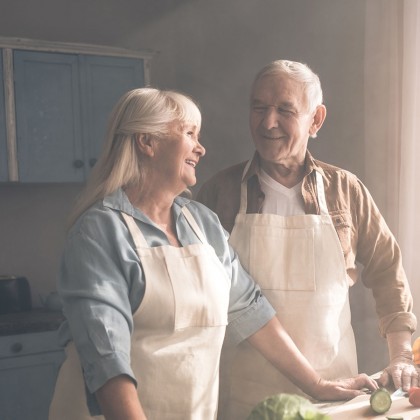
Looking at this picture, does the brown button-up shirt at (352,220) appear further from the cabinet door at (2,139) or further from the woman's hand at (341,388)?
the cabinet door at (2,139)

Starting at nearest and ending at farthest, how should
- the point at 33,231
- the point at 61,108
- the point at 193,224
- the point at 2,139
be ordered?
the point at 193,224
the point at 2,139
the point at 61,108
the point at 33,231

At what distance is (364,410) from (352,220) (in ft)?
1.73

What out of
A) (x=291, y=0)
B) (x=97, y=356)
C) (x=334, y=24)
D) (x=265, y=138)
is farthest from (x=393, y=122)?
(x=97, y=356)

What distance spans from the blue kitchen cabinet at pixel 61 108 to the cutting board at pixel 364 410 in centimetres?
191

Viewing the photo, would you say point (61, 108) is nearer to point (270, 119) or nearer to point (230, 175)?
point (230, 175)

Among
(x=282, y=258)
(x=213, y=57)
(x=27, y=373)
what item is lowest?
(x=27, y=373)

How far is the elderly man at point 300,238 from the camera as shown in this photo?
1.78 m

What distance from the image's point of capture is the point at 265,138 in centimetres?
179

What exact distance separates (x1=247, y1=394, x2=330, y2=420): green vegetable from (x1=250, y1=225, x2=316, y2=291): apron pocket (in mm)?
650

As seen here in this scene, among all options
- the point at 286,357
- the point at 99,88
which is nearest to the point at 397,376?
the point at 286,357

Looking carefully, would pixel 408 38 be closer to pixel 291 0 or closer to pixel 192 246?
pixel 291 0

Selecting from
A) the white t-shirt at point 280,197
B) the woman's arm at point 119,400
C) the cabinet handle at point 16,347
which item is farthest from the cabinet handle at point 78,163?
the woman's arm at point 119,400

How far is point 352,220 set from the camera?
1.89 m

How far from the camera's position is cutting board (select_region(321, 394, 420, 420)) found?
58.7 inches
